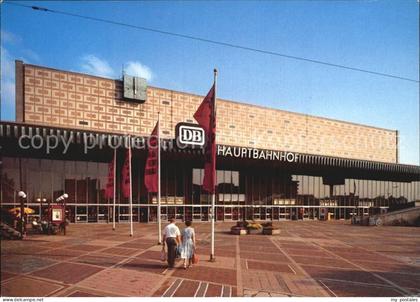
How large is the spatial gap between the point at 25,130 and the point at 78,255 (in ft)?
53.6

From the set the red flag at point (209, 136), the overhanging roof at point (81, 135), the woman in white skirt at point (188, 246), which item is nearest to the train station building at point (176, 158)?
the overhanging roof at point (81, 135)

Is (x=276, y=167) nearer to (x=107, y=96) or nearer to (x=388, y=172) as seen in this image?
(x=388, y=172)

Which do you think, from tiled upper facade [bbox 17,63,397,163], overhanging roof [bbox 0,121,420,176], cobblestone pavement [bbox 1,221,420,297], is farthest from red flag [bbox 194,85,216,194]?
Answer: tiled upper facade [bbox 17,63,397,163]

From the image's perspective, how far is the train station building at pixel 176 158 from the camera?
92.9ft

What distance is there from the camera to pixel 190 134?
33.0m

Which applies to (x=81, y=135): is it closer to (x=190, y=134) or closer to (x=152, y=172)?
(x=190, y=134)

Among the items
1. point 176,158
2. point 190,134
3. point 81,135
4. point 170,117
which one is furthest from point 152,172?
point 170,117

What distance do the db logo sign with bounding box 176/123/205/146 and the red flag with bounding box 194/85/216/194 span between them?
1575 centimetres

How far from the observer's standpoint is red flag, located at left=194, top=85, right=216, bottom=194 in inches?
463

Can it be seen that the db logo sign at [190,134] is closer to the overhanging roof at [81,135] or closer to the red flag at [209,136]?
the overhanging roof at [81,135]

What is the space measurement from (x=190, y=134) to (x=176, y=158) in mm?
3226

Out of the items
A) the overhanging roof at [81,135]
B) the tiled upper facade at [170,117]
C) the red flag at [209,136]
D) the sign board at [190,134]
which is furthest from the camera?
the sign board at [190,134]

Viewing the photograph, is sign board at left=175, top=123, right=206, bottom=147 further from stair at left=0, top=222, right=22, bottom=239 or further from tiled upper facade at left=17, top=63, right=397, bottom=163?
stair at left=0, top=222, right=22, bottom=239

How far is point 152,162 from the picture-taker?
16.3 metres
